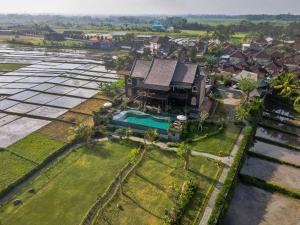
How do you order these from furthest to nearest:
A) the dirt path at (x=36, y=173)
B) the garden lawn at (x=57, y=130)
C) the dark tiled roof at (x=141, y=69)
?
1. the dark tiled roof at (x=141, y=69)
2. the garden lawn at (x=57, y=130)
3. the dirt path at (x=36, y=173)

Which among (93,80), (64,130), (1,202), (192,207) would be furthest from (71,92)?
(192,207)

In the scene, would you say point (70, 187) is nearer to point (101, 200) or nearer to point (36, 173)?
point (101, 200)

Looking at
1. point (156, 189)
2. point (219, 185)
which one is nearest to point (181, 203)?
point (156, 189)

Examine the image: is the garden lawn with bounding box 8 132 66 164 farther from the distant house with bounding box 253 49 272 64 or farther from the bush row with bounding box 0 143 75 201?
the distant house with bounding box 253 49 272 64

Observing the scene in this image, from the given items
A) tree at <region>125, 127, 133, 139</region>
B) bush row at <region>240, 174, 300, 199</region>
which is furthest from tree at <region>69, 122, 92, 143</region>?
bush row at <region>240, 174, 300, 199</region>

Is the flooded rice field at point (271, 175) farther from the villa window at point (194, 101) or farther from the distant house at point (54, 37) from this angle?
the distant house at point (54, 37)

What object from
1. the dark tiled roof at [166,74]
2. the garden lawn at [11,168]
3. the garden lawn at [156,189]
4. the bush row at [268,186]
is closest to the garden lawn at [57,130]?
the garden lawn at [11,168]

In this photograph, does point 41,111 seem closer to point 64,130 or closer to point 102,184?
point 64,130
